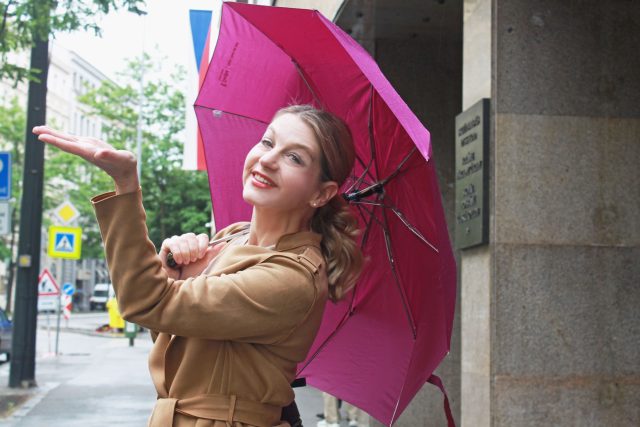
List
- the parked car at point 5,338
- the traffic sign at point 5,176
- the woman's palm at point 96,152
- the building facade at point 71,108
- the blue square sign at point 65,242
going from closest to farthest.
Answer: the woman's palm at point 96,152, the traffic sign at point 5,176, the blue square sign at point 65,242, the parked car at point 5,338, the building facade at point 71,108

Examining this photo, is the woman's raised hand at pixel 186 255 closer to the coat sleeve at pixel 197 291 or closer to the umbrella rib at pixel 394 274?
the coat sleeve at pixel 197 291

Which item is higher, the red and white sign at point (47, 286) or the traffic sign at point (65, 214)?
the traffic sign at point (65, 214)

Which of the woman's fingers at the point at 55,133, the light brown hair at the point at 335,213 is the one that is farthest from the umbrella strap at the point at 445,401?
the woman's fingers at the point at 55,133

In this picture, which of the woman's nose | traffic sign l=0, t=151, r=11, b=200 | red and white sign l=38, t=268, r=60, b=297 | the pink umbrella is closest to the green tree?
traffic sign l=0, t=151, r=11, b=200

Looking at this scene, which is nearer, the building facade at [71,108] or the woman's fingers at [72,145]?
the woman's fingers at [72,145]

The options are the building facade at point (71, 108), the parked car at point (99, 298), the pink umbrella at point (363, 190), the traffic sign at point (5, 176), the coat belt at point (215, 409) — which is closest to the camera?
the coat belt at point (215, 409)

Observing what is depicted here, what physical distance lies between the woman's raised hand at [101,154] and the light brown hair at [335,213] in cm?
65

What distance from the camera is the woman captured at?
7.23 feet

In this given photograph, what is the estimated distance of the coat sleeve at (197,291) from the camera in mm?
2193

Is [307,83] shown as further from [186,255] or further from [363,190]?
[186,255]

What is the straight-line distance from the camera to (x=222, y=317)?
7.57ft

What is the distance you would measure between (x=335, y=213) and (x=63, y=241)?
19850mm

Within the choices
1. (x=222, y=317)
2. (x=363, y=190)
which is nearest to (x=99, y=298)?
(x=363, y=190)

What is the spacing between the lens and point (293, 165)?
262cm
